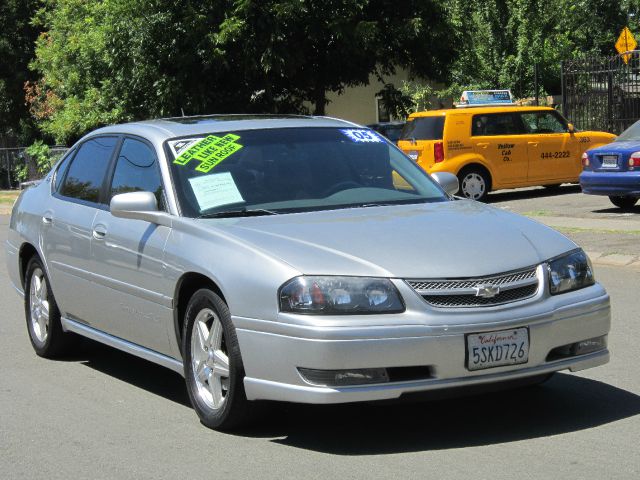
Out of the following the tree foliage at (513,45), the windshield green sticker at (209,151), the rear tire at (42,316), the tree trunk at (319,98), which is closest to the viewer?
the windshield green sticker at (209,151)

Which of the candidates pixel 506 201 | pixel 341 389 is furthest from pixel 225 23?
pixel 341 389

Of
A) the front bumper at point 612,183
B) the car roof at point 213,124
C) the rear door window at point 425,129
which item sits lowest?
the front bumper at point 612,183

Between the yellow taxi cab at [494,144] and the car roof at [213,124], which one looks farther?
the yellow taxi cab at [494,144]

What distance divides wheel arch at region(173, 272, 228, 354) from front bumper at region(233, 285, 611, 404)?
0.48 meters

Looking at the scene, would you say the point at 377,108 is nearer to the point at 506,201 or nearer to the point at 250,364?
the point at 506,201

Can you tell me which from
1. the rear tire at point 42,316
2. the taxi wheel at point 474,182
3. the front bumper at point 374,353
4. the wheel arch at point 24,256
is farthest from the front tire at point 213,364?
the taxi wheel at point 474,182

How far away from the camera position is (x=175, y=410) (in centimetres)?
639

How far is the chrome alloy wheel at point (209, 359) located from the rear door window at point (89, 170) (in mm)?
1810

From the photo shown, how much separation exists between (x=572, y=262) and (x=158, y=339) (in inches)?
89.9

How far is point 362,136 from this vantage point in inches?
279

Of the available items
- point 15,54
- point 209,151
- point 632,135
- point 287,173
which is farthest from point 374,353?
point 15,54

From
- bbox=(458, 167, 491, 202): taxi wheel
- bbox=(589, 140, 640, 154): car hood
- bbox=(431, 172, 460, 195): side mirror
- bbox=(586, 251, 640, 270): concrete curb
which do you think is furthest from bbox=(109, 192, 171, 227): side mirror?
bbox=(458, 167, 491, 202): taxi wheel

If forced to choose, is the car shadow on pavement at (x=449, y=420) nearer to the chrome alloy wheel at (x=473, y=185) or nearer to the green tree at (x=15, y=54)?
the chrome alloy wheel at (x=473, y=185)

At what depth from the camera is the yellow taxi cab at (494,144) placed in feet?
66.1
